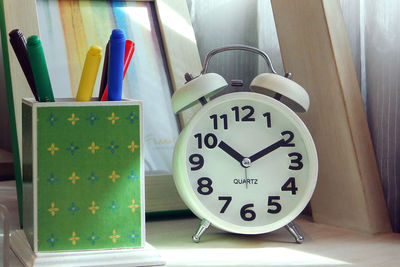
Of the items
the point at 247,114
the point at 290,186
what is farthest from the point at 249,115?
the point at 290,186

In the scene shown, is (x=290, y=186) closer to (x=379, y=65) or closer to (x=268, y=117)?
(x=268, y=117)

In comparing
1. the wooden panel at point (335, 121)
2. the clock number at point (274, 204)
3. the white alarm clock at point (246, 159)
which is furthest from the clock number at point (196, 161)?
the wooden panel at point (335, 121)

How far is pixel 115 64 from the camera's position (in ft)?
2.16

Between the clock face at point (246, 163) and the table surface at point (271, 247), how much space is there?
0.03 metres

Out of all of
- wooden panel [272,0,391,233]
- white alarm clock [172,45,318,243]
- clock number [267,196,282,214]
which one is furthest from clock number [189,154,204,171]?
wooden panel [272,0,391,233]

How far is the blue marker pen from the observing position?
0.65 m

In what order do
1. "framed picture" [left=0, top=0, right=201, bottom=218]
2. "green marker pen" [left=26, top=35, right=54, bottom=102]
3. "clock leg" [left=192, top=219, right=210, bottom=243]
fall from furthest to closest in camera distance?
"framed picture" [left=0, top=0, right=201, bottom=218], "clock leg" [left=192, top=219, right=210, bottom=243], "green marker pen" [left=26, top=35, right=54, bottom=102]

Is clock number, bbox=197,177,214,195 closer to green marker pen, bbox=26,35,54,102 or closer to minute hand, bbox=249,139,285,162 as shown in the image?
minute hand, bbox=249,139,285,162

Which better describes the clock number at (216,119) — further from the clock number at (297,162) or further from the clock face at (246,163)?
the clock number at (297,162)

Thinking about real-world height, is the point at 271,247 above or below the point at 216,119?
below

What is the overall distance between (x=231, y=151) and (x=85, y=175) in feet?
0.78

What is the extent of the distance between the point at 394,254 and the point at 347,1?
1.36 feet

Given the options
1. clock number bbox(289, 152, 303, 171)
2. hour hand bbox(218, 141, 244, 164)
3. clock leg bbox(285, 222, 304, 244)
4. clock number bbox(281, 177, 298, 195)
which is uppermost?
hour hand bbox(218, 141, 244, 164)

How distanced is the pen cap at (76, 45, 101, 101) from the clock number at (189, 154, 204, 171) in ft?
0.64
